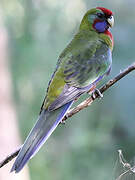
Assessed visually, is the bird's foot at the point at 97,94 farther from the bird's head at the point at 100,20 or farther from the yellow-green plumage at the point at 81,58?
the bird's head at the point at 100,20

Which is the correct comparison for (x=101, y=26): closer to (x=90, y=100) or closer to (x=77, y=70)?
(x=77, y=70)

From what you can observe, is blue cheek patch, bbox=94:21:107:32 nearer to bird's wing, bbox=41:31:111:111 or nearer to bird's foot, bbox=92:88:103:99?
bird's wing, bbox=41:31:111:111

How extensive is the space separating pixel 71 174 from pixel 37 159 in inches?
38.6

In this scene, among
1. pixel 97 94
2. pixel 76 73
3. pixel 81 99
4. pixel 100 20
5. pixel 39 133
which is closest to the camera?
pixel 39 133

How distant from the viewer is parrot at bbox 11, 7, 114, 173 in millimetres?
3555

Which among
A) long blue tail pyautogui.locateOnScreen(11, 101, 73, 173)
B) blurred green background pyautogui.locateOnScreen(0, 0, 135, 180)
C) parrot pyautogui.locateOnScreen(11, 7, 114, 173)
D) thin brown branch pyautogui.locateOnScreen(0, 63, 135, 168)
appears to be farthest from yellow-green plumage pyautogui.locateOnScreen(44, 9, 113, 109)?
blurred green background pyautogui.locateOnScreen(0, 0, 135, 180)

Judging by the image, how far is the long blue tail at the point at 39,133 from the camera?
3.17 metres

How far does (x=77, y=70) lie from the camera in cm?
404

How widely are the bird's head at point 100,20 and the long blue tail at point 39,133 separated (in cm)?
104

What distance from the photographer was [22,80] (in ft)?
27.8

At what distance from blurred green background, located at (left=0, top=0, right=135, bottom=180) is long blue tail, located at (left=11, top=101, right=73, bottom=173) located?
Result: 245 cm

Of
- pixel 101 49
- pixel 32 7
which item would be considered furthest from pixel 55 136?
pixel 101 49

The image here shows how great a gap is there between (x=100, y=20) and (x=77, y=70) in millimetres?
710

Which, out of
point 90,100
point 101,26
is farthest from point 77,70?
point 101,26
